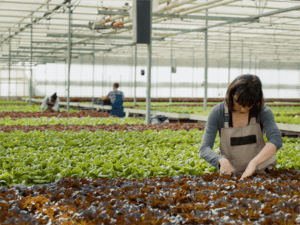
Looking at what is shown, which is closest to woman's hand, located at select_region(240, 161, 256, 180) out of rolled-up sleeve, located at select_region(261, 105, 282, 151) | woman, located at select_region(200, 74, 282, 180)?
woman, located at select_region(200, 74, 282, 180)

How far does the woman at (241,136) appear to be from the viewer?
2.75m

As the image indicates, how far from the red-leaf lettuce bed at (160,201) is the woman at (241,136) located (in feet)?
0.48

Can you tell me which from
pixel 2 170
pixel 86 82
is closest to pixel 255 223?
pixel 2 170

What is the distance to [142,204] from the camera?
235cm

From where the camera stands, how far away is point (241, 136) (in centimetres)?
284

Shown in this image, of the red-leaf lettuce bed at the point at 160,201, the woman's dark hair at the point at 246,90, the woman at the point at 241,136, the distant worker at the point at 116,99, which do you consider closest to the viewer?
the red-leaf lettuce bed at the point at 160,201

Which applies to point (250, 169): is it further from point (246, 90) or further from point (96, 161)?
point (96, 161)

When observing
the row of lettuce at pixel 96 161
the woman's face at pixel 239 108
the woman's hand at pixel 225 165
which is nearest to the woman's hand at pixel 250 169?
the woman's hand at pixel 225 165

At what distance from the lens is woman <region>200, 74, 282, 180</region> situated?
2752mm

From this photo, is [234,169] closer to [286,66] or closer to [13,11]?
[13,11]

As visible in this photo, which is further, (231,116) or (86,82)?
(86,82)

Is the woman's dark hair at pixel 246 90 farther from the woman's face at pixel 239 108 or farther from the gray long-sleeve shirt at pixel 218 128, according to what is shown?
the gray long-sleeve shirt at pixel 218 128

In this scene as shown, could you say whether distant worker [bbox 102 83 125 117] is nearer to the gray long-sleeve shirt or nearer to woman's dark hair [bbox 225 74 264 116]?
the gray long-sleeve shirt

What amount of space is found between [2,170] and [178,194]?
6.31ft
